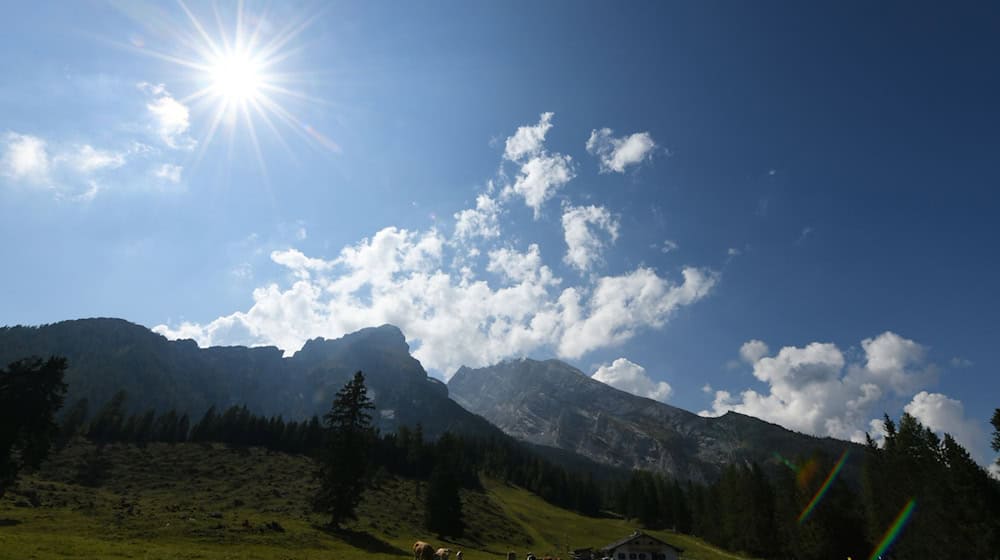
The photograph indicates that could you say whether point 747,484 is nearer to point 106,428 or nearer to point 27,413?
point 27,413

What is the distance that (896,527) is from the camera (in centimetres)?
7069

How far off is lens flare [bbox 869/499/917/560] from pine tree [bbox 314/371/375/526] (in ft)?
247

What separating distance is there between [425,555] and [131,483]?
8256 cm

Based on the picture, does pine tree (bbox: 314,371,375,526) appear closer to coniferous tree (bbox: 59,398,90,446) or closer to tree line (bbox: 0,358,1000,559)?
tree line (bbox: 0,358,1000,559)

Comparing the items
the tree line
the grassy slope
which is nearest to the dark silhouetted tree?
the tree line

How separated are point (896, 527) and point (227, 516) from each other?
93.0 meters

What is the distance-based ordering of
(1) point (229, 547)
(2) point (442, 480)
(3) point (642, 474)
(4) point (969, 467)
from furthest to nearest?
(3) point (642, 474), (2) point (442, 480), (4) point (969, 467), (1) point (229, 547)

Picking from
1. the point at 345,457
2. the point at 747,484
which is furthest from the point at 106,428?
the point at 747,484

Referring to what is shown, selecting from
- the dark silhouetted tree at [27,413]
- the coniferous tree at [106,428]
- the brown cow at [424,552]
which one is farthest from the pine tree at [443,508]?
the coniferous tree at [106,428]

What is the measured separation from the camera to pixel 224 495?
83938mm

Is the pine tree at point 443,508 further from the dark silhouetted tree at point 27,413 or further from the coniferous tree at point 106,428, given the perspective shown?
the coniferous tree at point 106,428

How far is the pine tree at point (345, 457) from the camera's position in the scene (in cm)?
6066

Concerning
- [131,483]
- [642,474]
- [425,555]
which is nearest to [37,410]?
[425,555]

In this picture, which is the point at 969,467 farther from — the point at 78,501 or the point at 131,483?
the point at 131,483
